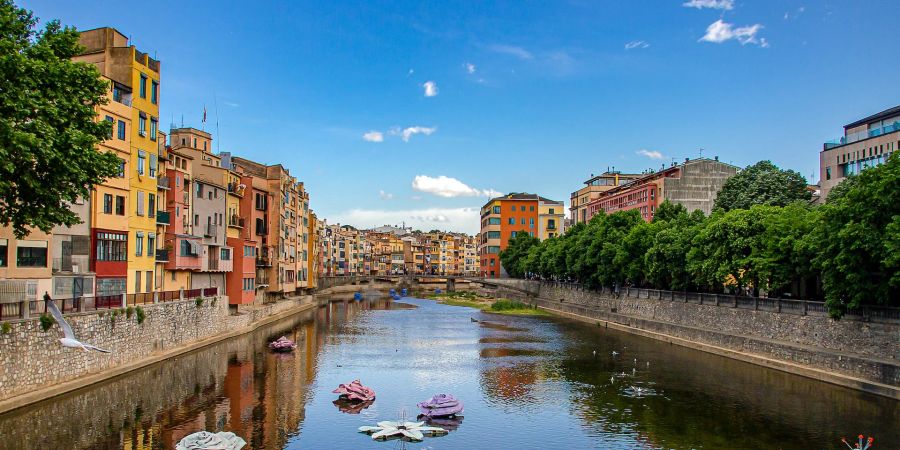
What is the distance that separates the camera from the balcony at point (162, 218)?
173 feet

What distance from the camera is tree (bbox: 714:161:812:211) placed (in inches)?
3238

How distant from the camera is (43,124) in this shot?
91.7 ft

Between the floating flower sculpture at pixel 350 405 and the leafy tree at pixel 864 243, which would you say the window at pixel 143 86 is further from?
the leafy tree at pixel 864 243

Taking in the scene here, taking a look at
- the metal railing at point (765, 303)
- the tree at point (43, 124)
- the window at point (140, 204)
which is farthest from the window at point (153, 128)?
the metal railing at point (765, 303)

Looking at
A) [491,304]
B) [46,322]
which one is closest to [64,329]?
[46,322]

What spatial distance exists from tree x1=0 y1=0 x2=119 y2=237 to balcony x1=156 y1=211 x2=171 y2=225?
69.0 ft

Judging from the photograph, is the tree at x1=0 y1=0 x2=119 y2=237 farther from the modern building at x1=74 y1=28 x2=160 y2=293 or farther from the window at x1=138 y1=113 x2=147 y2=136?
the window at x1=138 y1=113 x2=147 y2=136

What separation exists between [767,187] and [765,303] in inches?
1440

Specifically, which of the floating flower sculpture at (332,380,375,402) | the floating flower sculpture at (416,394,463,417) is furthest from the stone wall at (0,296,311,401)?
the floating flower sculpture at (416,394,463,417)

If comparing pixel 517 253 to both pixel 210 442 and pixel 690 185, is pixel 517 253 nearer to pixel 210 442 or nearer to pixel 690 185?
pixel 690 185

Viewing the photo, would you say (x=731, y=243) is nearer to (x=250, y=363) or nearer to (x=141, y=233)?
(x=250, y=363)

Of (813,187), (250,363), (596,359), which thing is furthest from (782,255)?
(813,187)

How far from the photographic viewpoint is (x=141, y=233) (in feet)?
157

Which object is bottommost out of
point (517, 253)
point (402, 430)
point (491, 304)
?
point (491, 304)
